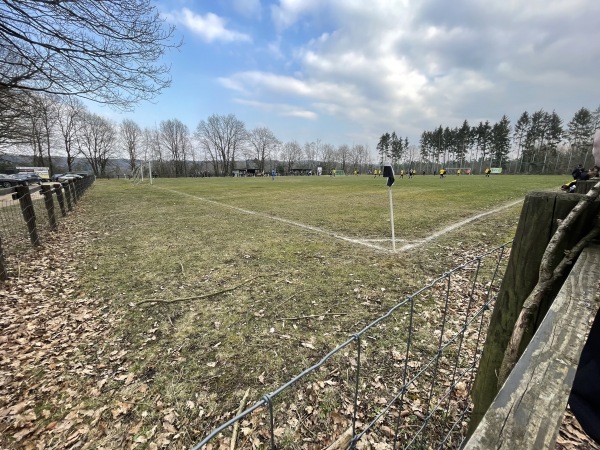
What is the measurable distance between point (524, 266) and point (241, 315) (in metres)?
3.45

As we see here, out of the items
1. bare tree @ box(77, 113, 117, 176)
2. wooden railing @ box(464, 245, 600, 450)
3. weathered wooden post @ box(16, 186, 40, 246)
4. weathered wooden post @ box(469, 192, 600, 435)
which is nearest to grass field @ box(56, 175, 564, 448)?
weathered wooden post @ box(16, 186, 40, 246)

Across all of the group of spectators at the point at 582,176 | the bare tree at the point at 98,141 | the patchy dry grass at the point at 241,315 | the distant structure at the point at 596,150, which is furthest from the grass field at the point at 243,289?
the bare tree at the point at 98,141

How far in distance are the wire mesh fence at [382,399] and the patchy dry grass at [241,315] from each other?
20 millimetres

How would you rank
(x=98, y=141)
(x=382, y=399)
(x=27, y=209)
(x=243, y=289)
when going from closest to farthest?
(x=382, y=399)
(x=243, y=289)
(x=27, y=209)
(x=98, y=141)

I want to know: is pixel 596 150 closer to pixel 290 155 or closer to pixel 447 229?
pixel 447 229

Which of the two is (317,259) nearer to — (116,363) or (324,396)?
(324,396)

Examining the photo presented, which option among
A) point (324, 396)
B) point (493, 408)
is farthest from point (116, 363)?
point (493, 408)

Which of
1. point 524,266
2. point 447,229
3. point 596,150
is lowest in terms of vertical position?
point 447,229

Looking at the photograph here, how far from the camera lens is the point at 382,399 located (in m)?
2.59

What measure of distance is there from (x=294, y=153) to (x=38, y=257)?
9859 cm

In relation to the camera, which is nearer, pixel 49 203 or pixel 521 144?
pixel 49 203

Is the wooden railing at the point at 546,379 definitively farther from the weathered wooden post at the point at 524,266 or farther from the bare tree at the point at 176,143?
the bare tree at the point at 176,143

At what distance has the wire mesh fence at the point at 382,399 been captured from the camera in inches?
88.1

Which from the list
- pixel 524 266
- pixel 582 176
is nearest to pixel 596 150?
pixel 524 266
